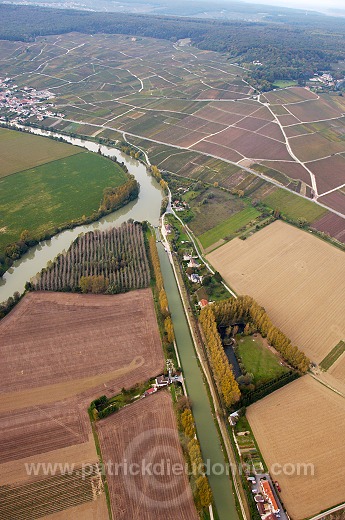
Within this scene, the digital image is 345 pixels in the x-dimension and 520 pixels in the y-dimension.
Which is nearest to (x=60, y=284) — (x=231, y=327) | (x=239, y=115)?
(x=231, y=327)

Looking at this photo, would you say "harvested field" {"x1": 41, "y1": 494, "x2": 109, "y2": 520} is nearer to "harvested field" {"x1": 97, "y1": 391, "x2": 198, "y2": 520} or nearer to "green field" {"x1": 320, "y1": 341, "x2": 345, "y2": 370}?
"harvested field" {"x1": 97, "y1": 391, "x2": 198, "y2": 520}

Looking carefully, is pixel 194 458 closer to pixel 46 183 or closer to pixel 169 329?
pixel 169 329

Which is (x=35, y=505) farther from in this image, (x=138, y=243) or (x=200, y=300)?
(x=138, y=243)

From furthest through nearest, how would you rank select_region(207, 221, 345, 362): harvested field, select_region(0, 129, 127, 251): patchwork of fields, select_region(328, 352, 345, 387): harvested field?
select_region(0, 129, 127, 251): patchwork of fields → select_region(207, 221, 345, 362): harvested field → select_region(328, 352, 345, 387): harvested field

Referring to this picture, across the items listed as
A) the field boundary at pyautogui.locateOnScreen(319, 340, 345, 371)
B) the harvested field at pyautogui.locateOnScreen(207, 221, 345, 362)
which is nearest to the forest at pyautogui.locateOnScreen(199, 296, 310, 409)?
the field boundary at pyautogui.locateOnScreen(319, 340, 345, 371)

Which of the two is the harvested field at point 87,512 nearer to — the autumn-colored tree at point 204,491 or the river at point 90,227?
the autumn-colored tree at point 204,491

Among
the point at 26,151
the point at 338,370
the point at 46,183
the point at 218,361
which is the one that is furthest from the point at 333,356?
the point at 26,151

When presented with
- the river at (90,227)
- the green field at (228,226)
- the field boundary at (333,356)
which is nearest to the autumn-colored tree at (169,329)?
the field boundary at (333,356)
